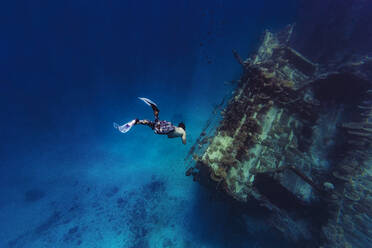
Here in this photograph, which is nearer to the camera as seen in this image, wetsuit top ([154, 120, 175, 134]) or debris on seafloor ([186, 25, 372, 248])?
wetsuit top ([154, 120, 175, 134])

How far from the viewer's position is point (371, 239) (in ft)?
16.5

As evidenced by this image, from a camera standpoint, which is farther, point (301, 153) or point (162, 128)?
point (301, 153)

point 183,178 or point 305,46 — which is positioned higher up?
A: point 305,46

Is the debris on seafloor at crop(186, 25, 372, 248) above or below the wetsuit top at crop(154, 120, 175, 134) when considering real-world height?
above

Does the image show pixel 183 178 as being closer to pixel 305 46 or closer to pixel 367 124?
pixel 367 124

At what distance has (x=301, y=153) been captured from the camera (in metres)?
8.13

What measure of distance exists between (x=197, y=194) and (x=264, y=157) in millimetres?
8286

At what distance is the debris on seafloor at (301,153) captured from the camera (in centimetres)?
596

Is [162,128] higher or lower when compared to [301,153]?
lower

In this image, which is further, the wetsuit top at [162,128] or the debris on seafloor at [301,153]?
the debris on seafloor at [301,153]

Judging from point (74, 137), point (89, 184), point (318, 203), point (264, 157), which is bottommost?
point (89, 184)

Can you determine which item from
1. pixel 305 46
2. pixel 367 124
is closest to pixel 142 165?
pixel 367 124

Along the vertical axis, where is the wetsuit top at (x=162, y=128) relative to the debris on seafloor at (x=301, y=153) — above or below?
below

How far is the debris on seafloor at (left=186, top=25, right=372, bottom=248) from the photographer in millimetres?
5961
